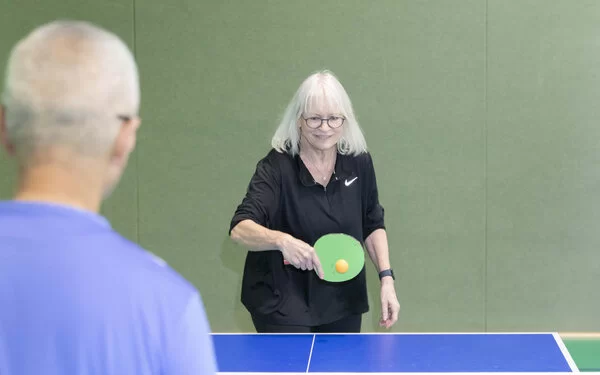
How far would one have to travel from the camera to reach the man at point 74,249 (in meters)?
0.89

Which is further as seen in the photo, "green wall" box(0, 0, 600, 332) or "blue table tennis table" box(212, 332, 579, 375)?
"green wall" box(0, 0, 600, 332)

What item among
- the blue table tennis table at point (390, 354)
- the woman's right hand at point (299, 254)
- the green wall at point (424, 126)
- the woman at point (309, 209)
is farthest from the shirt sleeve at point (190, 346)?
the green wall at point (424, 126)

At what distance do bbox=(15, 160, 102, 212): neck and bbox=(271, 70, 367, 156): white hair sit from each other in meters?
2.29

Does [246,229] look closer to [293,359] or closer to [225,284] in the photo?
[293,359]

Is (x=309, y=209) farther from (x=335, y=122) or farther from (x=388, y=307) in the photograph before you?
(x=388, y=307)

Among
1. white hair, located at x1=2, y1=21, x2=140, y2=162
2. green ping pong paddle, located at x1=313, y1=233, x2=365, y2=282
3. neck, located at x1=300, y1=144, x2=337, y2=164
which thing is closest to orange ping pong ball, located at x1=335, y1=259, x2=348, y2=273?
green ping pong paddle, located at x1=313, y1=233, x2=365, y2=282

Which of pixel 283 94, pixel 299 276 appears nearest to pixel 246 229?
pixel 299 276

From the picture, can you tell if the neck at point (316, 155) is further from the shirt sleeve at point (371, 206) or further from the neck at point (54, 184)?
the neck at point (54, 184)

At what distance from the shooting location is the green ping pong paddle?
3.10 metres

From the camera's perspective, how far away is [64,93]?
905 mm

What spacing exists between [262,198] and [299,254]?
37 cm

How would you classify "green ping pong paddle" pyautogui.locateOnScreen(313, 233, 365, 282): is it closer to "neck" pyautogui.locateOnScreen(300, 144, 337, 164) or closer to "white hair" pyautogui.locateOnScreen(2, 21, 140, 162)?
"neck" pyautogui.locateOnScreen(300, 144, 337, 164)

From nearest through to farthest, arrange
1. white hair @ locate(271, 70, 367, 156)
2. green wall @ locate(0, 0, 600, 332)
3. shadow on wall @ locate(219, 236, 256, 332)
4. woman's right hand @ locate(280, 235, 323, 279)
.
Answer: woman's right hand @ locate(280, 235, 323, 279) → white hair @ locate(271, 70, 367, 156) → green wall @ locate(0, 0, 600, 332) → shadow on wall @ locate(219, 236, 256, 332)

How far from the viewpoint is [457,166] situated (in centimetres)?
496
